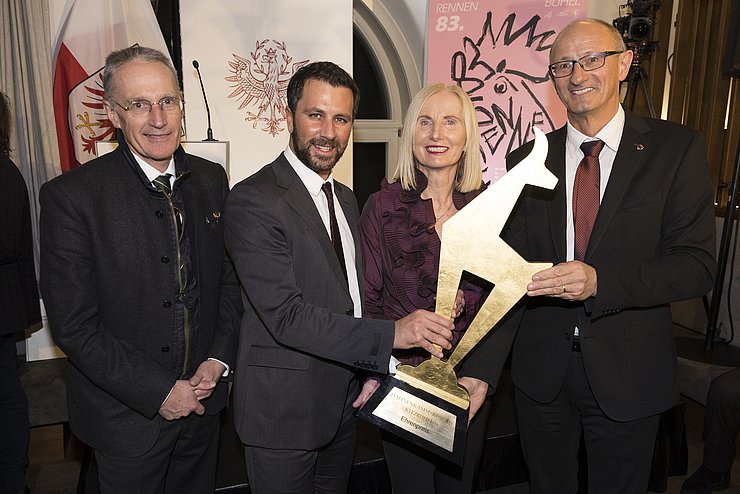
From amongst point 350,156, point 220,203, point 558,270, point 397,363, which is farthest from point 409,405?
point 350,156

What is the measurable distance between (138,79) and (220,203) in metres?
0.44

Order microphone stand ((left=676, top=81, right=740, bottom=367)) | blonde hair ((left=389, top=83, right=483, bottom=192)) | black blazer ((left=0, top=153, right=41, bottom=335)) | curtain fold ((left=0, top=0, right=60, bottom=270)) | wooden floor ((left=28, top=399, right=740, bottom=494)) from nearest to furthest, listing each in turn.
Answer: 1. blonde hair ((left=389, top=83, right=483, bottom=192))
2. black blazer ((left=0, top=153, right=41, bottom=335))
3. wooden floor ((left=28, top=399, right=740, bottom=494))
4. curtain fold ((left=0, top=0, right=60, bottom=270))
5. microphone stand ((left=676, top=81, right=740, bottom=367))

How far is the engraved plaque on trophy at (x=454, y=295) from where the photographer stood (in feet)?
4.85

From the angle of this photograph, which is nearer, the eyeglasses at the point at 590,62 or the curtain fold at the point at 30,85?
the eyeglasses at the point at 590,62

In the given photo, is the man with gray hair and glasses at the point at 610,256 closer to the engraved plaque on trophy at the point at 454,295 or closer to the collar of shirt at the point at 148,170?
the engraved plaque on trophy at the point at 454,295

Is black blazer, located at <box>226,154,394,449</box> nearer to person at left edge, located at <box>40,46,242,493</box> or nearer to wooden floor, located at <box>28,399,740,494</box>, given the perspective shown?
person at left edge, located at <box>40,46,242,493</box>

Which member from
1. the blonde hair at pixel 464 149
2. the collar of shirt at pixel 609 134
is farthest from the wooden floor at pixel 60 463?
the collar of shirt at pixel 609 134

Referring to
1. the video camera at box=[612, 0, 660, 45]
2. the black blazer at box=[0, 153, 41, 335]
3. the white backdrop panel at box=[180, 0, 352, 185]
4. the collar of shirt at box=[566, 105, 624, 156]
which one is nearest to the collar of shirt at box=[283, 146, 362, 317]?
the collar of shirt at box=[566, 105, 624, 156]

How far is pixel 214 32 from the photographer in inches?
145

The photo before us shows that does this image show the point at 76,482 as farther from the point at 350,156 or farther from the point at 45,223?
the point at 350,156

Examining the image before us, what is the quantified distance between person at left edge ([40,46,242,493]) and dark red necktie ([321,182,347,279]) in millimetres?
372

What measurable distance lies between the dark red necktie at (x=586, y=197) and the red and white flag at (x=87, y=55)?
109 inches

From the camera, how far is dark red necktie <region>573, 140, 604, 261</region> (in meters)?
1.73

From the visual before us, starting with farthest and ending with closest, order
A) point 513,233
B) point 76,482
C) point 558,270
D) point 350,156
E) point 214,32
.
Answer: point 350,156
point 214,32
point 76,482
point 513,233
point 558,270
